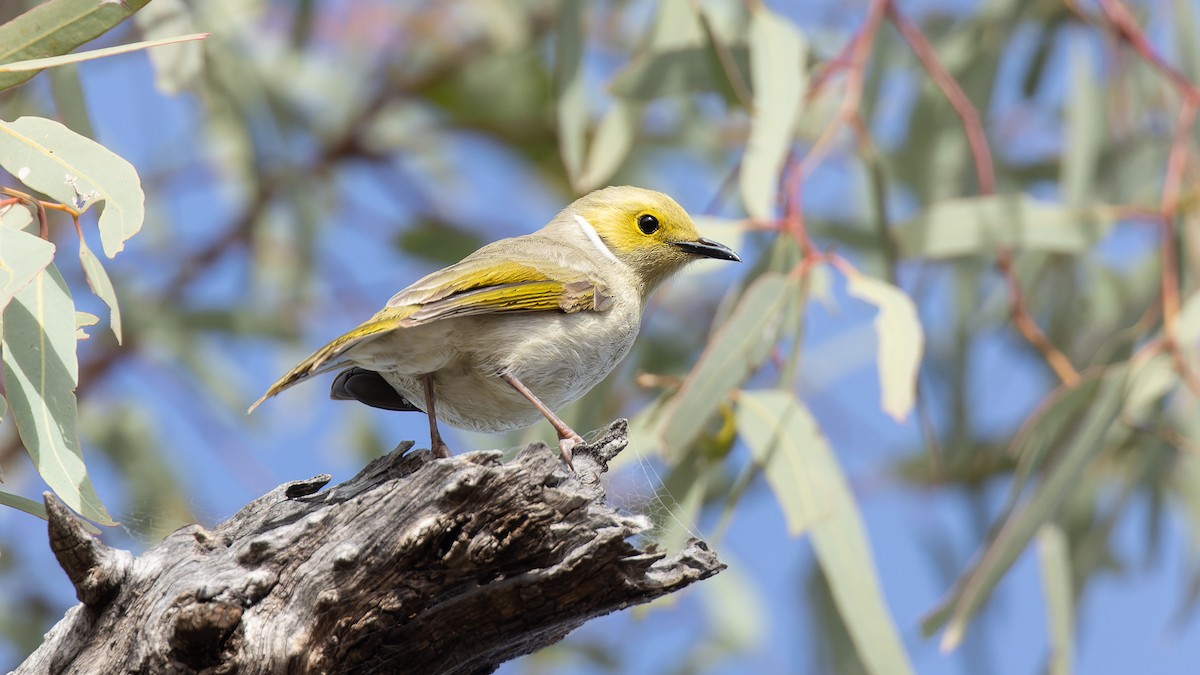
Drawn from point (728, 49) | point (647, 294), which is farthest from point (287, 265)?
point (647, 294)

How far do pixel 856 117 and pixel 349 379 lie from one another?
80.5 inches

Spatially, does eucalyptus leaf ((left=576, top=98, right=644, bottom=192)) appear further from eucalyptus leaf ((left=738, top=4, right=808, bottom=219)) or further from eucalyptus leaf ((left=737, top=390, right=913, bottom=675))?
eucalyptus leaf ((left=737, top=390, right=913, bottom=675))

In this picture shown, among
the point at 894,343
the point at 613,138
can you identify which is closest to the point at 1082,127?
the point at 613,138

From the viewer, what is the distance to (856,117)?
14.6 feet

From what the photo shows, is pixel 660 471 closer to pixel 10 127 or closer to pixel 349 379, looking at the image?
pixel 349 379

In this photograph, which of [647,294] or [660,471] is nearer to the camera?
[647,294]

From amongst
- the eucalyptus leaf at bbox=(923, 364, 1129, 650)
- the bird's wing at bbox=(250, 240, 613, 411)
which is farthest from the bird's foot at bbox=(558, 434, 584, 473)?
the eucalyptus leaf at bbox=(923, 364, 1129, 650)

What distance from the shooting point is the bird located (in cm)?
287

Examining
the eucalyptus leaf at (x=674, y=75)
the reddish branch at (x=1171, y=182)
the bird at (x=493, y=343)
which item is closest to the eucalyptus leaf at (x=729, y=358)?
the bird at (x=493, y=343)

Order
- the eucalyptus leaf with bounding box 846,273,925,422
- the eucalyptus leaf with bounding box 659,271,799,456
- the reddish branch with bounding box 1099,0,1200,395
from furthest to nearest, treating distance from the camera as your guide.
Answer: the reddish branch with bounding box 1099,0,1200,395
the eucalyptus leaf with bounding box 659,271,799,456
the eucalyptus leaf with bounding box 846,273,925,422

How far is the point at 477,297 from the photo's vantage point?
2.95m

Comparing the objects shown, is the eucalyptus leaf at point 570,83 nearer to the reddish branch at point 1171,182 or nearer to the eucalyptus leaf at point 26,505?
the reddish branch at point 1171,182

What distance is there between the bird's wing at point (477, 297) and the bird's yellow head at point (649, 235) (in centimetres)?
42

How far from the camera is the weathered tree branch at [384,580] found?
2.23 meters
